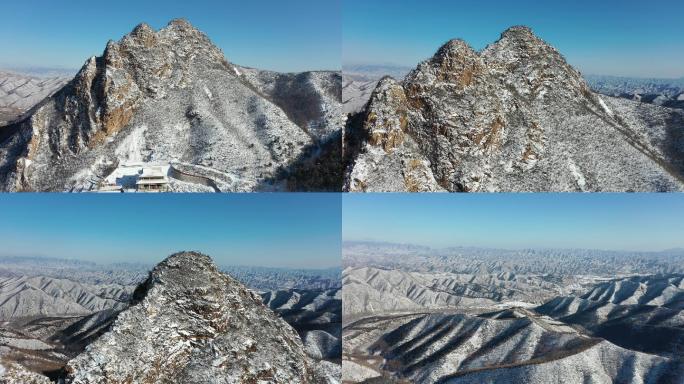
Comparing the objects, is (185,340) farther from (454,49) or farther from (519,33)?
(519,33)

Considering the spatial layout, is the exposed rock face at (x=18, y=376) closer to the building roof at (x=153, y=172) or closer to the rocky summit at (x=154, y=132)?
the rocky summit at (x=154, y=132)

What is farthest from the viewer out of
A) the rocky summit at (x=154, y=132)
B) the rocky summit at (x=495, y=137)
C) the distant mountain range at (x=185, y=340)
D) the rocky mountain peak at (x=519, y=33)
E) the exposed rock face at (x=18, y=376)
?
the rocky mountain peak at (x=519, y=33)

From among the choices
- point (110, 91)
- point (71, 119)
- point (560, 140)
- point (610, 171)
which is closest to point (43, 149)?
point (71, 119)

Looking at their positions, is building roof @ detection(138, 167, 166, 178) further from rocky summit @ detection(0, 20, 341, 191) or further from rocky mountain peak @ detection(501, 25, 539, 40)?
rocky mountain peak @ detection(501, 25, 539, 40)

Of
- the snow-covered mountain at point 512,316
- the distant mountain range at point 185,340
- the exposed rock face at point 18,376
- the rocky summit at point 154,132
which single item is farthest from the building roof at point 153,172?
the exposed rock face at point 18,376

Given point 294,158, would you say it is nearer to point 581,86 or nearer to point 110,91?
point 110,91

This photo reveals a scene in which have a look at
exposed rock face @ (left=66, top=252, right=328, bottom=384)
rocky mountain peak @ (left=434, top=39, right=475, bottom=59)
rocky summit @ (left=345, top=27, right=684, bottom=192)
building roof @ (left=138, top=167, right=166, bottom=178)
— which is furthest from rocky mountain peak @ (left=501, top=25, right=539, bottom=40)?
exposed rock face @ (left=66, top=252, right=328, bottom=384)
